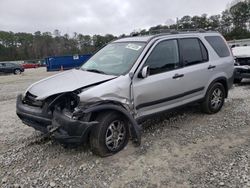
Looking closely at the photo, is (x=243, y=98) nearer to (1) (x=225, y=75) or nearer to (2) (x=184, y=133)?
(1) (x=225, y=75)

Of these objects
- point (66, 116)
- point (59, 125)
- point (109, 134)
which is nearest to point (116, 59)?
point (109, 134)

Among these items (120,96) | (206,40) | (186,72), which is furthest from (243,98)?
(120,96)

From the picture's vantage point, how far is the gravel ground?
355cm

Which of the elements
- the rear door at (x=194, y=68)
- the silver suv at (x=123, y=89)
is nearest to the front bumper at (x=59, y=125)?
the silver suv at (x=123, y=89)

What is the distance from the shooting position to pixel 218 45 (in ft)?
20.2

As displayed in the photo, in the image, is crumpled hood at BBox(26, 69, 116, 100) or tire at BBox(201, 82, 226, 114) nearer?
crumpled hood at BBox(26, 69, 116, 100)

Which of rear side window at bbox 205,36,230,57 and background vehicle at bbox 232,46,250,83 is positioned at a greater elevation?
rear side window at bbox 205,36,230,57

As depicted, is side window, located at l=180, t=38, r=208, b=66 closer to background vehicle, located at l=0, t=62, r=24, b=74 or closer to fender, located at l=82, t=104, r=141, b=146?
fender, located at l=82, t=104, r=141, b=146

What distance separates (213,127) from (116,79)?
231cm

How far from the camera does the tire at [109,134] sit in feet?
13.0

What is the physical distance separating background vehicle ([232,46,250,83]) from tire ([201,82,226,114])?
3625 millimetres

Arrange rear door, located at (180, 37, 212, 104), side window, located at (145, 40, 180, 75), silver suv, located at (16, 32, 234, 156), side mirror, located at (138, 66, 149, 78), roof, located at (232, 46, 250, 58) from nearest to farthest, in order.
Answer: silver suv, located at (16, 32, 234, 156), side mirror, located at (138, 66, 149, 78), side window, located at (145, 40, 180, 75), rear door, located at (180, 37, 212, 104), roof, located at (232, 46, 250, 58)

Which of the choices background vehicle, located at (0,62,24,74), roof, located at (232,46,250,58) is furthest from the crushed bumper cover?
background vehicle, located at (0,62,24,74)

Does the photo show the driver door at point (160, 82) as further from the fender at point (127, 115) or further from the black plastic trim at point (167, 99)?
the fender at point (127, 115)
